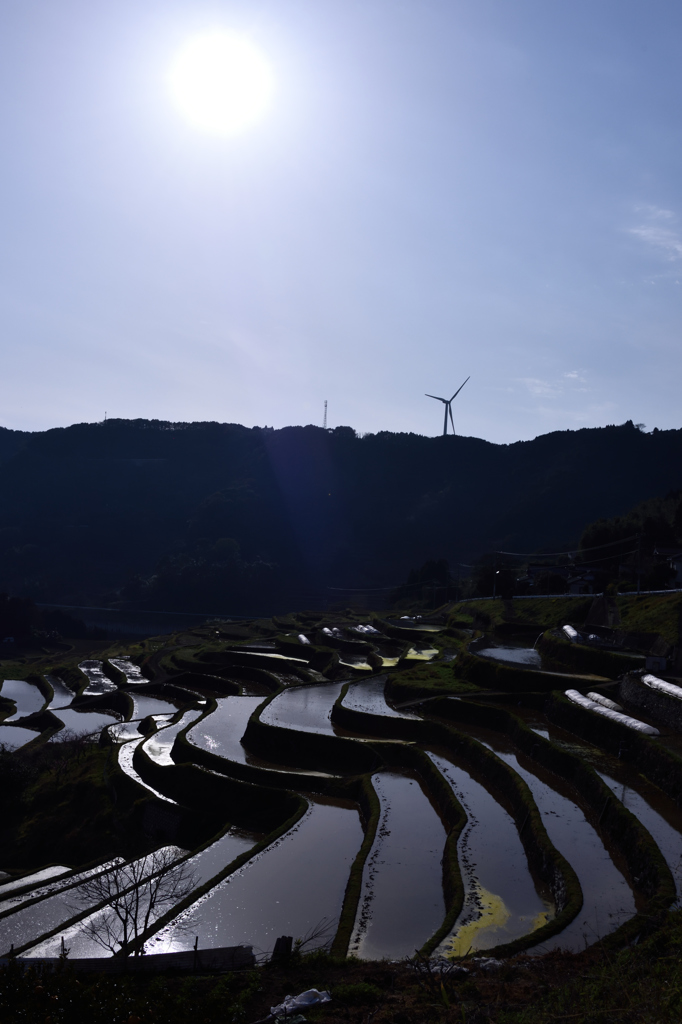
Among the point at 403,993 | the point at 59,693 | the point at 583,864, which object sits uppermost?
the point at 403,993

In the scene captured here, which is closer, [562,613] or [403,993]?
[403,993]

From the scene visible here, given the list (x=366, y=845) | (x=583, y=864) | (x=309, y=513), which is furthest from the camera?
(x=309, y=513)

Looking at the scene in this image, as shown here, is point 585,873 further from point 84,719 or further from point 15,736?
point 84,719

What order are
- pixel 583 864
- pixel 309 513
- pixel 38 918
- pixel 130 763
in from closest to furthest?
pixel 583 864, pixel 38 918, pixel 130 763, pixel 309 513

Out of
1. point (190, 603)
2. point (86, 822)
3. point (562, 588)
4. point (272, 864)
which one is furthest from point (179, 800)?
point (190, 603)

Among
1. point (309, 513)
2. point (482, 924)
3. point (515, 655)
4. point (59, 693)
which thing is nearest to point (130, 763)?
point (482, 924)

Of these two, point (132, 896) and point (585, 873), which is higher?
point (585, 873)

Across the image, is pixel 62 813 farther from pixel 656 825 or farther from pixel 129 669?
pixel 129 669

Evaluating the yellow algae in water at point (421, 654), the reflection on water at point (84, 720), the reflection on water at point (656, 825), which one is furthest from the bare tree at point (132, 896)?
the yellow algae in water at point (421, 654)
